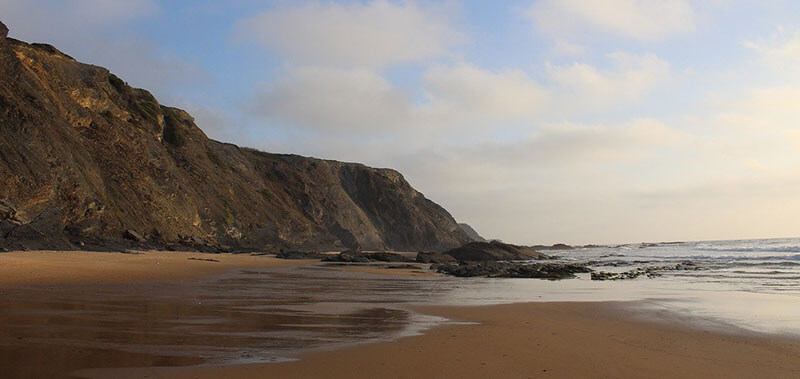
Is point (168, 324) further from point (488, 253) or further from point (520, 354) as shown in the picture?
point (488, 253)

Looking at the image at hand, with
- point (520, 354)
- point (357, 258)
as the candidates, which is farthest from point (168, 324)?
point (357, 258)

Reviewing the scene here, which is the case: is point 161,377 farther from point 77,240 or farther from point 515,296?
point 77,240

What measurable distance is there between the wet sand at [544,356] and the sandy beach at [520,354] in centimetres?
1

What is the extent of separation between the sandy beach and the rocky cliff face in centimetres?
1920

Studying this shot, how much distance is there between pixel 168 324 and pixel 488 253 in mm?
42491

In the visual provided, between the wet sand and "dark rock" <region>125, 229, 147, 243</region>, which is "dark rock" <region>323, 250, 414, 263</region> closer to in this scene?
"dark rock" <region>125, 229, 147, 243</region>

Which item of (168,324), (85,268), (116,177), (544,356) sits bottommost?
(544,356)

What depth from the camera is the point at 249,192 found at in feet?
197

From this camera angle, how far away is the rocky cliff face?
2597cm

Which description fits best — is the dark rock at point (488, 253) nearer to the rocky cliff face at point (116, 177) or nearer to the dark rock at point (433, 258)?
the dark rock at point (433, 258)

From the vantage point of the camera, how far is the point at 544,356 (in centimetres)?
681

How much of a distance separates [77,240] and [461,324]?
24255 millimetres

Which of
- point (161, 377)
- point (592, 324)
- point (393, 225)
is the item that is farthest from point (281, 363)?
point (393, 225)

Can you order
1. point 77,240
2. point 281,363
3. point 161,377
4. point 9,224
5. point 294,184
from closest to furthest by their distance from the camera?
point 161,377 < point 281,363 < point 9,224 < point 77,240 < point 294,184
